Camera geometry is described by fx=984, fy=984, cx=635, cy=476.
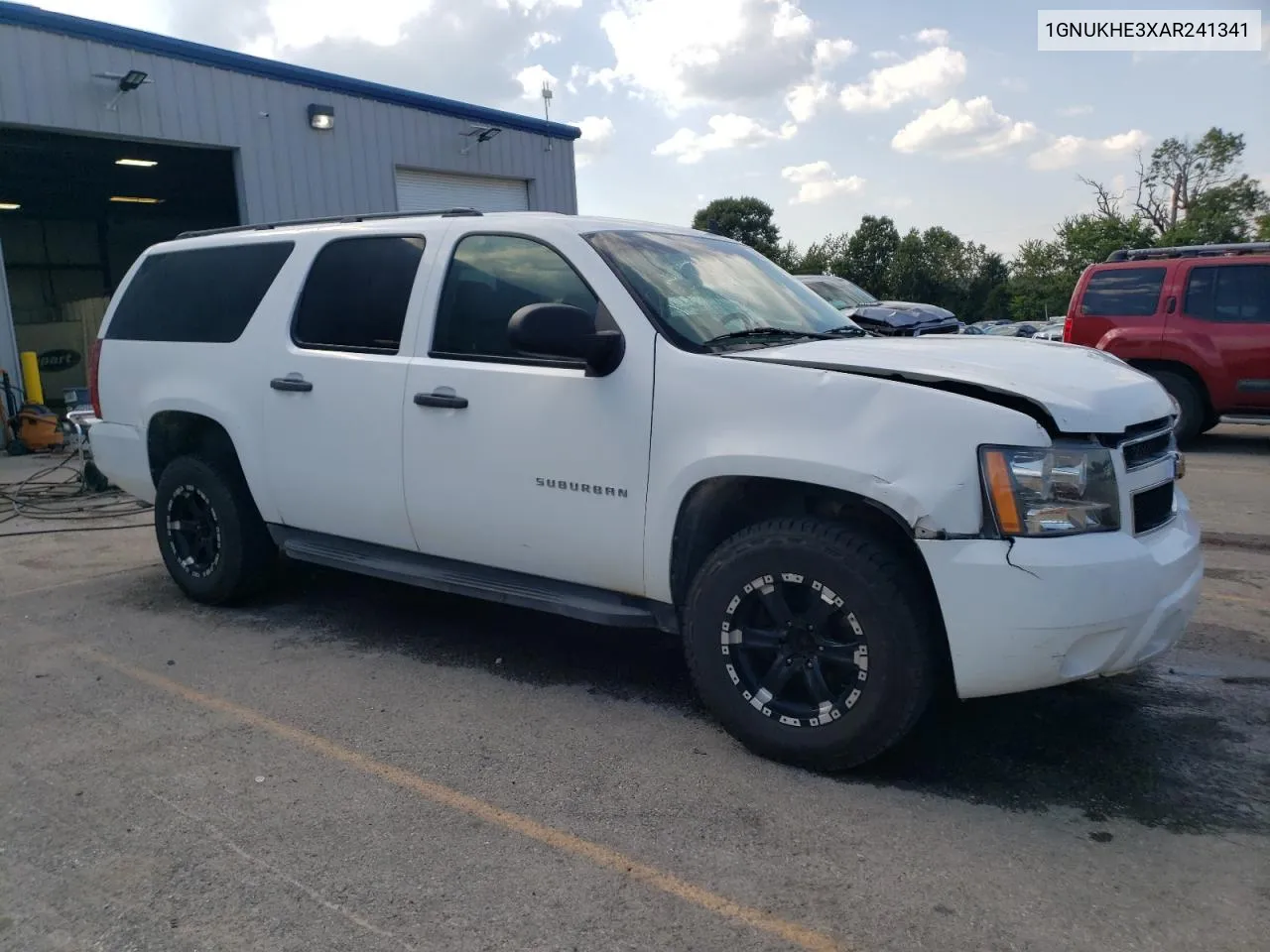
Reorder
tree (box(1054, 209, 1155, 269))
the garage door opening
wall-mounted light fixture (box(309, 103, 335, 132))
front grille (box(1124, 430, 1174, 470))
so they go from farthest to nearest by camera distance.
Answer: tree (box(1054, 209, 1155, 269)) < the garage door opening < wall-mounted light fixture (box(309, 103, 335, 132)) < front grille (box(1124, 430, 1174, 470))

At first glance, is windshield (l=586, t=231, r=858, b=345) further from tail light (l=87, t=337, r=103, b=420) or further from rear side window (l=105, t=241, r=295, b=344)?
tail light (l=87, t=337, r=103, b=420)

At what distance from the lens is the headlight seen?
9.57ft

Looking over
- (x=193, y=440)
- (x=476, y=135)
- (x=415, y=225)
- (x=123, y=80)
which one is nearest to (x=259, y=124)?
(x=123, y=80)

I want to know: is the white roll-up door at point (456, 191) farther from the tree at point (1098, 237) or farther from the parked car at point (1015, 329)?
the tree at point (1098, 237)

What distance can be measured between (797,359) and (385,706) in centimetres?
214

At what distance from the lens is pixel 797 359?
3355mm

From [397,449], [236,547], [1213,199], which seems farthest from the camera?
[1213,199]

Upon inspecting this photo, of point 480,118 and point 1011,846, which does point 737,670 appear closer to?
point 1011,846

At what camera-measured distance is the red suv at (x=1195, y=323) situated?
10.1 metres

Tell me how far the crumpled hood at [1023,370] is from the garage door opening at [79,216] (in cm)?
1179

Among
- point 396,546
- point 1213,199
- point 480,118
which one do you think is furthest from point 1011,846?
point 1213,199

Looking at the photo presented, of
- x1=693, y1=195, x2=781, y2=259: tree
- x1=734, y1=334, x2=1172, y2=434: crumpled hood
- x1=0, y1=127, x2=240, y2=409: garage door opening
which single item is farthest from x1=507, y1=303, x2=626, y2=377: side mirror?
x1=693, y1=195, x2=781, y2=259: tree

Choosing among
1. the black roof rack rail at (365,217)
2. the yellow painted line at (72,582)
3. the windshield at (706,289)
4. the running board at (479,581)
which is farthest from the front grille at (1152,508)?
the yellow painted line at (72,582)

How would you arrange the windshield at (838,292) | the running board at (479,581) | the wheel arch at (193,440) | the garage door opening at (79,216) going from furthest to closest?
1. the garage door opening at (79,216)
2. the windshield at (838,292)
3. the wheel arch at (193,440)
4. the running board at (479,581)
